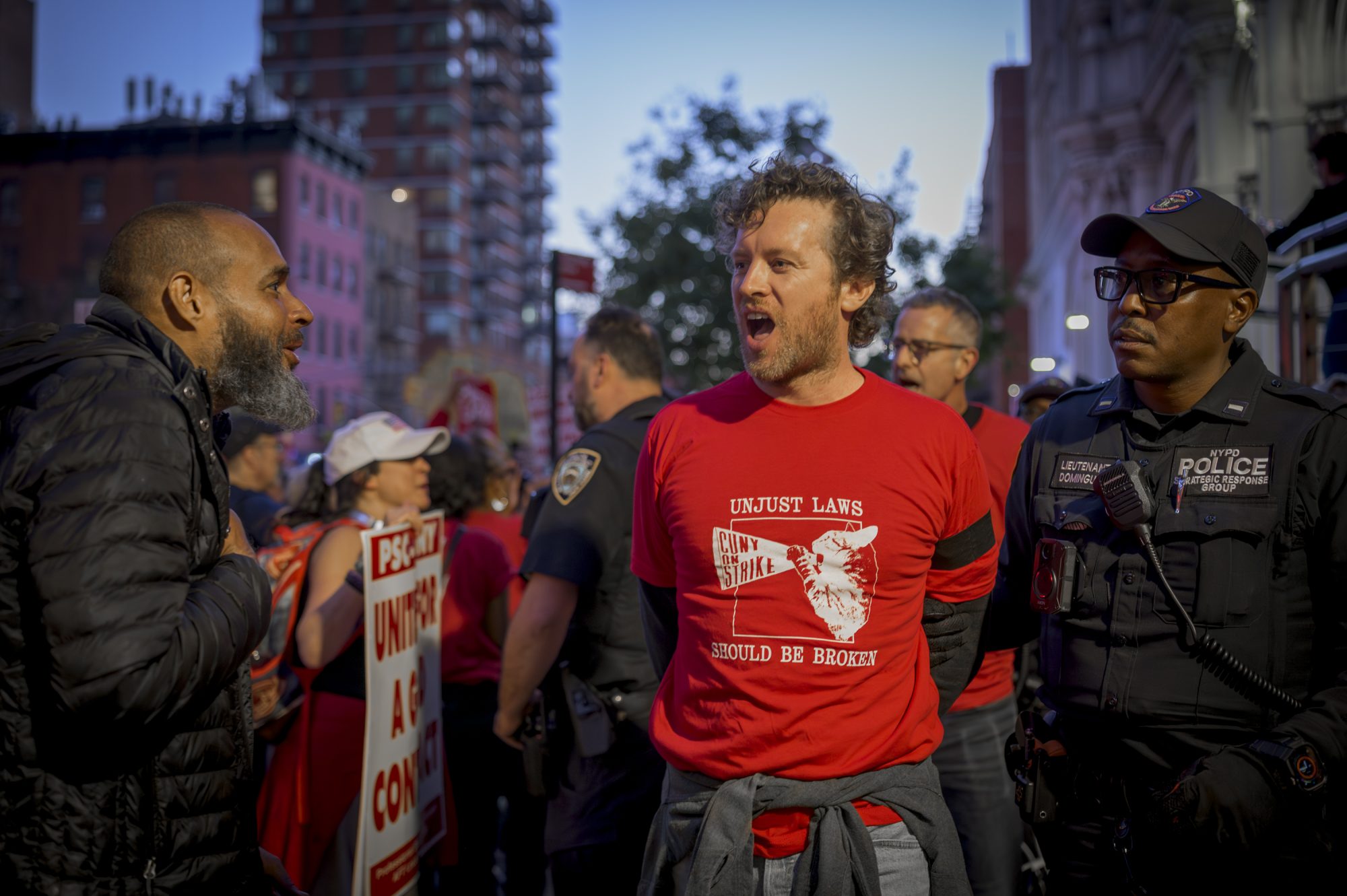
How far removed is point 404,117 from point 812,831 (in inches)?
3470

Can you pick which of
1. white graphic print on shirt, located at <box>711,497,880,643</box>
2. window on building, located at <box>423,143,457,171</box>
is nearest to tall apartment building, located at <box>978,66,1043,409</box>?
window on building, located at <box>423,143,457,171</box>

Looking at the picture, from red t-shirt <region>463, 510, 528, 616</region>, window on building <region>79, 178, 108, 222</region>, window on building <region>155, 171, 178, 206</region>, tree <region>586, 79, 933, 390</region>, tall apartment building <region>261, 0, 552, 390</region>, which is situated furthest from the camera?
tall apartment building <region>261, 0, 552, 390</region>

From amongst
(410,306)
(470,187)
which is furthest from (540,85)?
(410,306)

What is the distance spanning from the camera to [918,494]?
2537mm

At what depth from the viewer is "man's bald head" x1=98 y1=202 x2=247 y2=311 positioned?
2561mm

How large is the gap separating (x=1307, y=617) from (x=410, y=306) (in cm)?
7230

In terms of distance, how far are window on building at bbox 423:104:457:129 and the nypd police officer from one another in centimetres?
8456

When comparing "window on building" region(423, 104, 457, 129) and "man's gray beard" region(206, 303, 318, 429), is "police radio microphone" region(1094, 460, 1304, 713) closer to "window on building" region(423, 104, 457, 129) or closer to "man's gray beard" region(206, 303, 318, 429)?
"man's gray beard" region(206, 303, 318, 429)

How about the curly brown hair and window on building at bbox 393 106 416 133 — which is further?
window on building at bbox 393 106 416 133

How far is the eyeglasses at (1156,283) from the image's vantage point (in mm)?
2863

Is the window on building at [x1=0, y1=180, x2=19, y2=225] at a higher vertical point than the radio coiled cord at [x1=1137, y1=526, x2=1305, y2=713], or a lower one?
higher

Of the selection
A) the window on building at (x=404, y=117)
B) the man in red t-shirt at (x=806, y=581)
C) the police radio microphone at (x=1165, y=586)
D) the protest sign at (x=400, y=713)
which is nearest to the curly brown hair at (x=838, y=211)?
the man in red t-shirt at (x=806, y=581)

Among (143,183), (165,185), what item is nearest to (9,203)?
(143,183)

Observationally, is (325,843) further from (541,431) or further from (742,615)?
(541,431)
